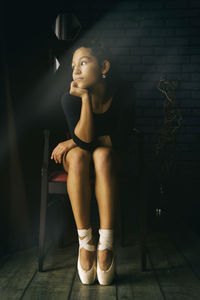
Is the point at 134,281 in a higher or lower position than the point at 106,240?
lower

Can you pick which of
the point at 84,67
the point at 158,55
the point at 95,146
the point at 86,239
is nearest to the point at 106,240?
the point at 86,239

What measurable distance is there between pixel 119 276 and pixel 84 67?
3.65 feet

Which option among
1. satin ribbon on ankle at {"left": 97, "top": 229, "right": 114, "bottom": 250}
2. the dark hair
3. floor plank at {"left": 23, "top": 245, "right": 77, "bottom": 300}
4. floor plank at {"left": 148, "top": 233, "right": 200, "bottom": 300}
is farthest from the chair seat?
floor plank at {"left": 148, "top": 233, "right": 200, "bottom": 300}

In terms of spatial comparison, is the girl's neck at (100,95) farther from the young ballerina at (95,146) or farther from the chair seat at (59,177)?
the chair seat at (59,177)

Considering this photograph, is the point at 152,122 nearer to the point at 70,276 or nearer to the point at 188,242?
the point at 188,242

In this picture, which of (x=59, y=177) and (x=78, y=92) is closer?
(x=78, y=92)

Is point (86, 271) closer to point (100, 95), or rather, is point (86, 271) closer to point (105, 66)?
point (100, 95)

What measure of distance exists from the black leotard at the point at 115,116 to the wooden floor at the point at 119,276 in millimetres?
682

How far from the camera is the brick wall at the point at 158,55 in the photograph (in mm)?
2902

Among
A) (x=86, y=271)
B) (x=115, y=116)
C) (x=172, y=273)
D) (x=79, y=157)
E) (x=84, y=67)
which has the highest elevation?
(x=84, y=67)

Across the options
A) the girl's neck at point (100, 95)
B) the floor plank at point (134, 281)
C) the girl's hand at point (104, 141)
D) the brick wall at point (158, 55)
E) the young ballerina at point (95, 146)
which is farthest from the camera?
the brick wall at point (158, 55)

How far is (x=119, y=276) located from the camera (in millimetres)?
1558

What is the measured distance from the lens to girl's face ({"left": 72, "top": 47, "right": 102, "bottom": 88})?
62.3 inches

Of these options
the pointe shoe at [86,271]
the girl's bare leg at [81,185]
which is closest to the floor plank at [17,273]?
the pointe shoe at [86,271]
